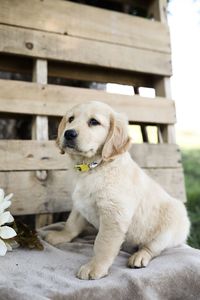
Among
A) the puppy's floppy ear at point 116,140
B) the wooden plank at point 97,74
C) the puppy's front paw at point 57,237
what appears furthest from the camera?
the wooden plank at point 97,74

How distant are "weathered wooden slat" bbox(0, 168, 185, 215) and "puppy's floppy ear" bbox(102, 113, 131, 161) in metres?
0.52

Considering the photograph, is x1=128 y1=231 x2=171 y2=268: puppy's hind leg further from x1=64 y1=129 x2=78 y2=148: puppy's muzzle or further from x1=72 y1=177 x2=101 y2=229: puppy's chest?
x1=64 y1=129 x2=78 y2=148: puppy's muzzle

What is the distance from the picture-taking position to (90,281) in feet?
5.86

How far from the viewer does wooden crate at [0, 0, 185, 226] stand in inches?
109

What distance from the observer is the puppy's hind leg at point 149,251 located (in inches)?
81.0

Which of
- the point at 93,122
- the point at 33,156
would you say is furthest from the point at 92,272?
the point at 33,156

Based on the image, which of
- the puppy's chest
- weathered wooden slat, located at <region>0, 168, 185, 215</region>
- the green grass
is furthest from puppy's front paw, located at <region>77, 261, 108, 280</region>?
the green grass

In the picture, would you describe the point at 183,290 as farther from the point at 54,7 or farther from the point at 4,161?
the point at 54,7

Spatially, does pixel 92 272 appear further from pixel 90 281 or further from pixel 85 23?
pixel 85 23

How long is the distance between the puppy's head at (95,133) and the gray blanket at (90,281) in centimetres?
66

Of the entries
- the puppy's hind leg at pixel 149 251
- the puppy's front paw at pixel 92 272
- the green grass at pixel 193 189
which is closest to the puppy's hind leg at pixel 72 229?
the puppy's hind leg at pixel 149 251

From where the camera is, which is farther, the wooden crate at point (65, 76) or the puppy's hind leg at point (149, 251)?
the wooden crate at point (65, 76)

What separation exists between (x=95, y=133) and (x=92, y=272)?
84 cm

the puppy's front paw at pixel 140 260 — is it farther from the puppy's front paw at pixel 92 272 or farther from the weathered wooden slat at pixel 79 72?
the weathered wooden slat at pixel 79 72
